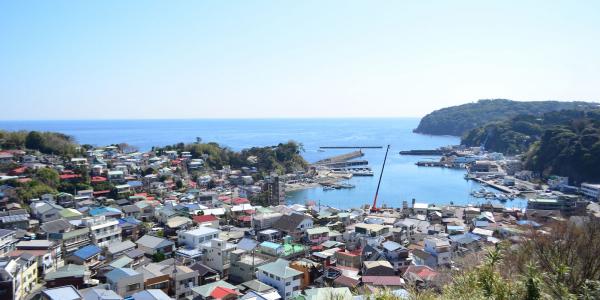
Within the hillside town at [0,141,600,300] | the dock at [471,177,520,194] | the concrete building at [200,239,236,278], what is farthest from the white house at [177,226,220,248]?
the dock at [471,177,520,194]

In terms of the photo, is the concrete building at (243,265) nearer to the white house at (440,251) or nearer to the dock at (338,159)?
the white house at (440,251)

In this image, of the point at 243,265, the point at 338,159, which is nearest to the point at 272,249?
the point at 243,265

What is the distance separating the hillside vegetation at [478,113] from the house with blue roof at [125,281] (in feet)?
173

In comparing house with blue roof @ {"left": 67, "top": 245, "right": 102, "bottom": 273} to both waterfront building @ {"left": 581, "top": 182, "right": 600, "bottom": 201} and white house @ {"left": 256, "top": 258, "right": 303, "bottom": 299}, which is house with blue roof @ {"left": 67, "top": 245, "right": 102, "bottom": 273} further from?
waterfront building @ {"left": 581, "top": 182, "right": 600, "bottom": 201}

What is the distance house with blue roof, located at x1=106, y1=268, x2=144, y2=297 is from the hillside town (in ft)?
0.05

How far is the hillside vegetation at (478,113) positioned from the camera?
55344mm

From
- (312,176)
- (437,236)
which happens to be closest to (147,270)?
(437,236)

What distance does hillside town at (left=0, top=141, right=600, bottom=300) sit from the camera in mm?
6863

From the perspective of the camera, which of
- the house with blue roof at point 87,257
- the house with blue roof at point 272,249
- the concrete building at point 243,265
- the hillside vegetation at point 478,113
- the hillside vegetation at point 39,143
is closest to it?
the concrete building at point 243,265

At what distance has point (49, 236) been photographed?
8.84m

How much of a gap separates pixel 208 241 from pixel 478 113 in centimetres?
5707

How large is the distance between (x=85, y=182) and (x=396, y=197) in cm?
1417

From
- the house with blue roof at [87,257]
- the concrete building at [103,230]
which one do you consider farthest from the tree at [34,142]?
the house with blue roof at [87,257]

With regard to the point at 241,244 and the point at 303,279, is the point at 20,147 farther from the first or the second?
the point at 303,279
